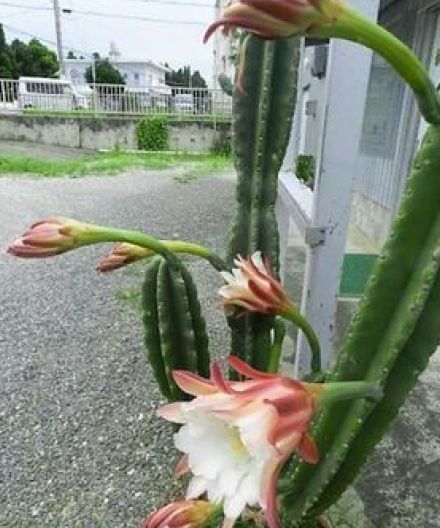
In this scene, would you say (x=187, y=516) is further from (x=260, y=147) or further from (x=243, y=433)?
(x=260, y=147)

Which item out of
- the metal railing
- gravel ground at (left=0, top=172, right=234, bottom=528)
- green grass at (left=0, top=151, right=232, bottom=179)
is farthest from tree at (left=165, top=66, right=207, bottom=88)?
gravel ground at (left=0, top=172, right=234, bottom=528)

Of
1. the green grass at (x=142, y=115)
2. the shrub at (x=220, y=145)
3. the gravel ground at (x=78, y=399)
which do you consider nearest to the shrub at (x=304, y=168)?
the gravel ground at (x=78, y=399)

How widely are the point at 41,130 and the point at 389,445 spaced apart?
9.75 m

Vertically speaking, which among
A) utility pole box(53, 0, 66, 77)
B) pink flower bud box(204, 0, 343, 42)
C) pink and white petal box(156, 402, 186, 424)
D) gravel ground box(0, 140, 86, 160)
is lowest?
gravel ground box(0, 140, 86, 160)

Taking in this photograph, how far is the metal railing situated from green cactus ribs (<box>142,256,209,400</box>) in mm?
9883

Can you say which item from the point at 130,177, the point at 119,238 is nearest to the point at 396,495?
the point at 119,238

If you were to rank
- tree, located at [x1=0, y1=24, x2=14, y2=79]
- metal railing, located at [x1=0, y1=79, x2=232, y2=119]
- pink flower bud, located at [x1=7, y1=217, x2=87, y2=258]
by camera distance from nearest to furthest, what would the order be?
pink flower bud, located at [x1=7, y1=217, x2=87, y2=258] < metal railing, located at [x1=0, y1=79, x2=232, y2=119] < tree, located at [x1=0, y1=24, x2=14, y2=79]

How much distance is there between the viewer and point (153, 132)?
31.4 feet

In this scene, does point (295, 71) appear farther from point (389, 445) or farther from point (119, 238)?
point (389, 445)

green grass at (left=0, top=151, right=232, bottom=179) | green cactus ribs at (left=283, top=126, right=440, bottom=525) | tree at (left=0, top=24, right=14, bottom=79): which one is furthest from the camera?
tree at (left=0, top=24, right=14, bottom=79)

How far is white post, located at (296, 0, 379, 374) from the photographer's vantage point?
1130 millimetres

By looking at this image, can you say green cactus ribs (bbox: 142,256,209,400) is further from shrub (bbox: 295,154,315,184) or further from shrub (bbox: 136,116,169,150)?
shrub (bbox: 136,116,169,150)

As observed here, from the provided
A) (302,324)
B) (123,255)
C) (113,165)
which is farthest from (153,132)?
(302,324)

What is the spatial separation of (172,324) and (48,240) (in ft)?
1.22
